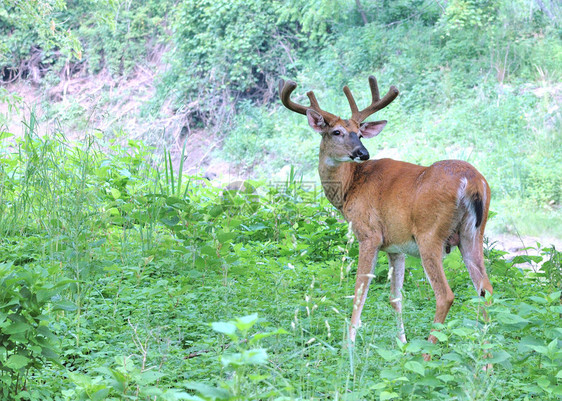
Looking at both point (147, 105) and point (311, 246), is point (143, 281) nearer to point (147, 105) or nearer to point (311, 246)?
point (311, 246)

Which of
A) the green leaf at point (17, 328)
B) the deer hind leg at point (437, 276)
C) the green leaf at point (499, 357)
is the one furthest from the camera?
the deer hind leg at point (437, 276)

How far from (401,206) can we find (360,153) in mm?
512

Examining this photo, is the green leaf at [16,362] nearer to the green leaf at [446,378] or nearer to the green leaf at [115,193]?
the green leaf at [446,378]

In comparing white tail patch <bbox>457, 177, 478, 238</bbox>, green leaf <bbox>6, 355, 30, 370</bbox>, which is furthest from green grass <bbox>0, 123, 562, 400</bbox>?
white tail patch <bbox>457, 177, 478, 238</bbox>

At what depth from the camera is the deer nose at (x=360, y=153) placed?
4.52m

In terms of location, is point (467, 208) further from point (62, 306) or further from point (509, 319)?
point (62, 306)

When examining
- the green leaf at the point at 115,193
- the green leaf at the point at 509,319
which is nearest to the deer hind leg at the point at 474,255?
the green leaf at the point at 509,319

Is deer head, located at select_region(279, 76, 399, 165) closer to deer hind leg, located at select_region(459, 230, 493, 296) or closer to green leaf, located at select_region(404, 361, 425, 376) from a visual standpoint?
deer hind leg, located at select_region(459, 230, 493, 296)

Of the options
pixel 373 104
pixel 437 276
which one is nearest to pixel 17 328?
pixel 437 276

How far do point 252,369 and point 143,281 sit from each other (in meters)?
1.92

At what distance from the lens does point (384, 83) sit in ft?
46.8

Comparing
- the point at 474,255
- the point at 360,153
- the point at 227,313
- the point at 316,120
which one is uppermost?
the point at 316,120

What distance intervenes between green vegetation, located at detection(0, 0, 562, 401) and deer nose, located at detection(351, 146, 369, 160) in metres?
0.82

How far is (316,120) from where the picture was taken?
4.86m
